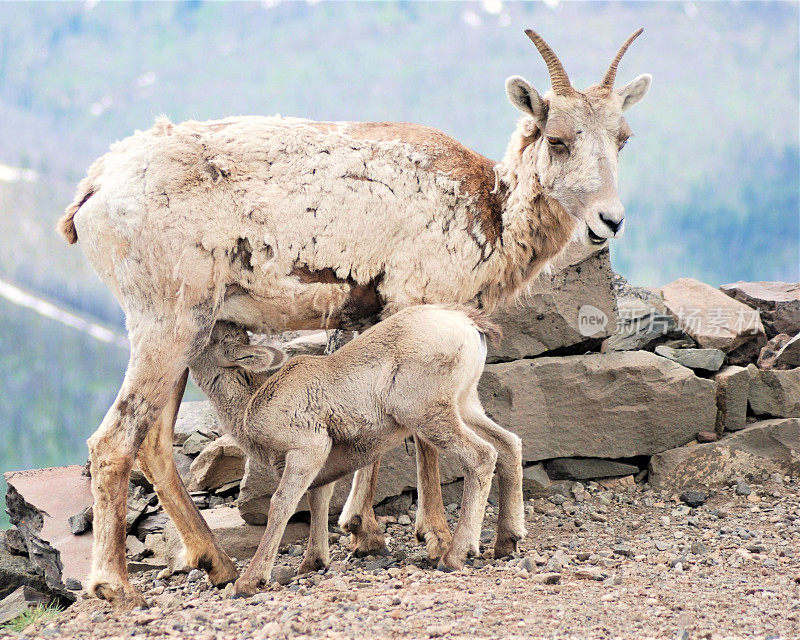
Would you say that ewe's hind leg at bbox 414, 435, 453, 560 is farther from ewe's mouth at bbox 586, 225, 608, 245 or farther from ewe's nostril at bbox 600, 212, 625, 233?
ewe's nostril at bbox 600, 212, 625, 233

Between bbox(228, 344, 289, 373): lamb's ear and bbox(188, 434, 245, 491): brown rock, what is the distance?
2468 millimetres

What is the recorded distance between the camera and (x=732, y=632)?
427 cm

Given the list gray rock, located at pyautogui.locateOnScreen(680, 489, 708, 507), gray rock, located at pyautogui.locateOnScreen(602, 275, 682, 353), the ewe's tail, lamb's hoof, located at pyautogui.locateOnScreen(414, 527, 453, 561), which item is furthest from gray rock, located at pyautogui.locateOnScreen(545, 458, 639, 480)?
the ewe's tail

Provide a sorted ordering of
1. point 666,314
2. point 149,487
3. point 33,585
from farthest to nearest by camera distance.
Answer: point 666,314 < point 149,487 < point 33,585

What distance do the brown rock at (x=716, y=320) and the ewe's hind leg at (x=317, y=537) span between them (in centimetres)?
498

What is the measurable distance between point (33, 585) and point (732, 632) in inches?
215

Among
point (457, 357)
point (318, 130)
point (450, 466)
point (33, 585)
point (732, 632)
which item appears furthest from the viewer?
point (450, 466)

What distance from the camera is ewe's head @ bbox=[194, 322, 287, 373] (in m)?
5.48

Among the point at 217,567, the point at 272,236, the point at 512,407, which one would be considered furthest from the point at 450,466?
the point at 272,236

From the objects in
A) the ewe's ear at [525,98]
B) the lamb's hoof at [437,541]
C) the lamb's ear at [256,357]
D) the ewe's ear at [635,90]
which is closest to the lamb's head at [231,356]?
the lamb's ear at [256,357]

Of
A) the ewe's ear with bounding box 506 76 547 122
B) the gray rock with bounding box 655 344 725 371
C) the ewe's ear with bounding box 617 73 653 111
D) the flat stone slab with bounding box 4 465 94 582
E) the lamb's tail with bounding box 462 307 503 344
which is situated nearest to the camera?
the lamb's tail with bounding box 462 307 503 344

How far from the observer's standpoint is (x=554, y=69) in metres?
6.14

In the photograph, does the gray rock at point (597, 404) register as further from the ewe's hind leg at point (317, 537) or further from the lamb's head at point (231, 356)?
the lamb's head at point (231, 356)

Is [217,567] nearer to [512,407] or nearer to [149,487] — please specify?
[149,487]
